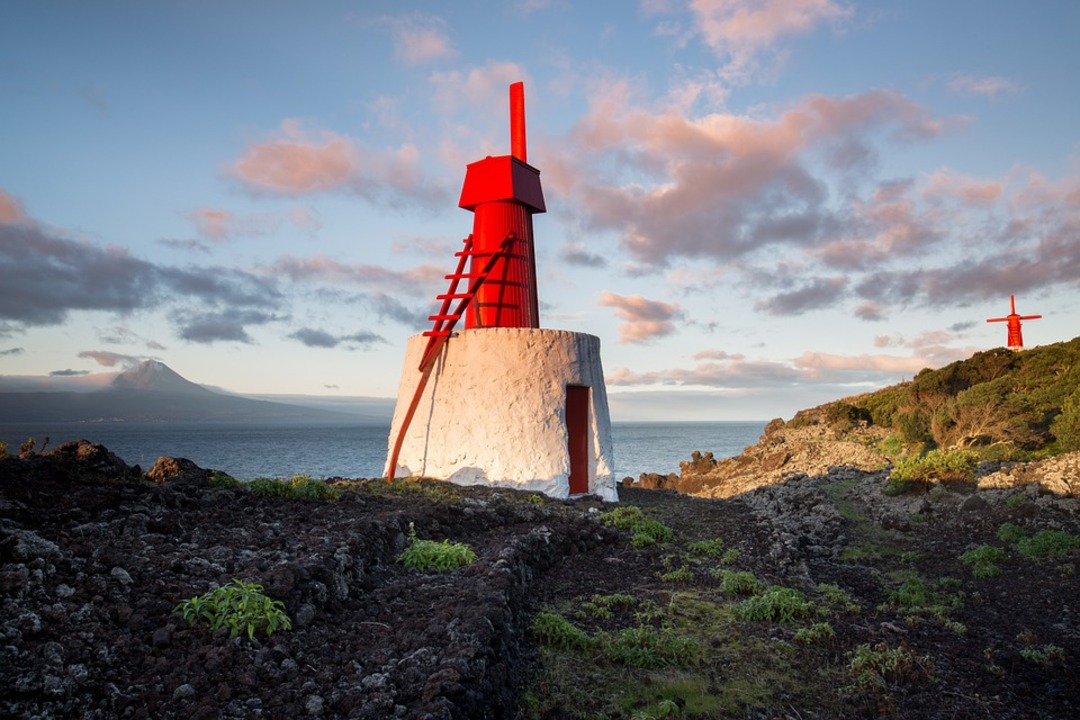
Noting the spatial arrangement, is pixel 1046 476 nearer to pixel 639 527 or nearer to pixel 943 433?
pixel 639 527

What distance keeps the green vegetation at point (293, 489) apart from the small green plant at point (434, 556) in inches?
92.3

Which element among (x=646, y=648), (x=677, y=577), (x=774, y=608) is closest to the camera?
(x=646, y=648)

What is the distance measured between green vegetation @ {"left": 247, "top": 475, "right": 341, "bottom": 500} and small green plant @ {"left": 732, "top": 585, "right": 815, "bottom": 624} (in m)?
5.71

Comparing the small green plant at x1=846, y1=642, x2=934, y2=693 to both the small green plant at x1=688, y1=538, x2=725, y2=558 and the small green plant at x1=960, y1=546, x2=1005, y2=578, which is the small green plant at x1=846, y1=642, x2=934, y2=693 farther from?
the small green plant at x1=960, y1=546, x2=1005, y2=578

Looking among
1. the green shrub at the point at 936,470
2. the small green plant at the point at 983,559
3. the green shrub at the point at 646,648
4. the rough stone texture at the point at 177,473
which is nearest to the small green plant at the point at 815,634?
the green shrub at the point at 646,648

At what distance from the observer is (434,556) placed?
795cm

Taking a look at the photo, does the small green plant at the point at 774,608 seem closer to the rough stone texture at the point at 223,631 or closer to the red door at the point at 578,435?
the rough stone texture at the point at 223,631

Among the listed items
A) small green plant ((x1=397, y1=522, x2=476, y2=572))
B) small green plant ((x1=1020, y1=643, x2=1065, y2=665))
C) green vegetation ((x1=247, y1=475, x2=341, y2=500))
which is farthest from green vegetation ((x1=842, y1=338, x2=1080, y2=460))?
green vegetation ((x1=247, y1=475, x2=341, y2=500))

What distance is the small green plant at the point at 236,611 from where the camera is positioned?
492cm

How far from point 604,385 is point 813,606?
8268 millimetres

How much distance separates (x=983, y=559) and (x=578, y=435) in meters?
7.62

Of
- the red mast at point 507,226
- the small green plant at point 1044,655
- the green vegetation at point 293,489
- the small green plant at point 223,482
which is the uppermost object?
the red mast at point 507,226

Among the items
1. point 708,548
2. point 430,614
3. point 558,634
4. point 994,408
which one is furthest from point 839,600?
point 994,408

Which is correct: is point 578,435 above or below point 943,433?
above
